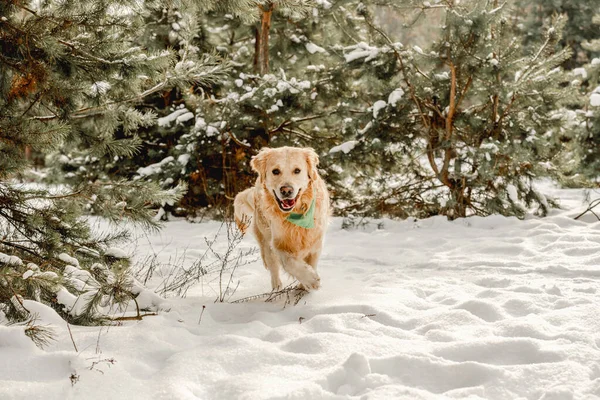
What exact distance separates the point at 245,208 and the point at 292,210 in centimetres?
104

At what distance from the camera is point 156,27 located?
838cm

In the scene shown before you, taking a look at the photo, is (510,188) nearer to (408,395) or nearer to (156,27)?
(408,395)

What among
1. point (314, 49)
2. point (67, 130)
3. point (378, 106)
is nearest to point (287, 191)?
point (67, 130)

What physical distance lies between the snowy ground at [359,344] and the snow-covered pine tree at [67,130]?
28 cm

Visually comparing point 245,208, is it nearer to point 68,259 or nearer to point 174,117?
point 68,259

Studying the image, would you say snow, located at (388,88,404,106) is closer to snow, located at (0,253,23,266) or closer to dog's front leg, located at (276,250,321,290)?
dog's front leg, located at (276,250,321,290)

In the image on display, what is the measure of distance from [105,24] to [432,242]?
423cm

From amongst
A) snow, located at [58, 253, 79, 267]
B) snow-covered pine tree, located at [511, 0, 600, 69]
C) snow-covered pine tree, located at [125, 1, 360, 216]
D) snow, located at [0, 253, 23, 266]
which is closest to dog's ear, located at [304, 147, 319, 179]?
snow, located at [58, 253, 79, 267]

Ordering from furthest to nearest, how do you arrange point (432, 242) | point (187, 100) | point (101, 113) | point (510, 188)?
point (187, 100)
point (510, 188)
point (432, 242)
point (101, 113)

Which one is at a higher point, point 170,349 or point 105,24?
point 105,24

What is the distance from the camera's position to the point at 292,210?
155 inches

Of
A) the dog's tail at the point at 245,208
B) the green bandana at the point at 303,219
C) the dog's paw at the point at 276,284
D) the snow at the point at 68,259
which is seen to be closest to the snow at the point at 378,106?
the dog's tail at the point at 245,208

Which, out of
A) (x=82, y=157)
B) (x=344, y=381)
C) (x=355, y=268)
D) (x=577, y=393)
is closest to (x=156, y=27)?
(x=82, y=157)

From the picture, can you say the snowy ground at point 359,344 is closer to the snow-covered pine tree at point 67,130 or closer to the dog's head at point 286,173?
the snow-covered pine tree at point 67,130
